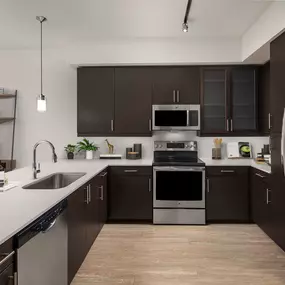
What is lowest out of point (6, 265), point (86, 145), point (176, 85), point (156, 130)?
point (6, 265)

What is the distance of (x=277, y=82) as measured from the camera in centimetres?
333

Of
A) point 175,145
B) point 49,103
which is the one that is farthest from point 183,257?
point 49,103

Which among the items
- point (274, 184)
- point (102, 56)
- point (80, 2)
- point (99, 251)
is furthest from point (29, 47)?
point (274, 184)

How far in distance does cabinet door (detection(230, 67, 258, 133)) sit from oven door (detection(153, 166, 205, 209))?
3.11 feet

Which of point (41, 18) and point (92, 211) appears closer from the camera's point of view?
point (92, 211)

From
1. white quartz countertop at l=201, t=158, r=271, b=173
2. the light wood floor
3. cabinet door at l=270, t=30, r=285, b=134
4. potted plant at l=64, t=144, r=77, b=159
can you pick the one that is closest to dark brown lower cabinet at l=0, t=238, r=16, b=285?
the light wood floor

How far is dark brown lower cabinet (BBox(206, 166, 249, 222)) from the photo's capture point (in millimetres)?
4422

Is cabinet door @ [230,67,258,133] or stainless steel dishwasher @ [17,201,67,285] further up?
cabinet door @ [230,67,258,133]

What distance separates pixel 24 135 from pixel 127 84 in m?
1.82

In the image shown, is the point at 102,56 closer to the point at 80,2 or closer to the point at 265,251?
the point at 80,2

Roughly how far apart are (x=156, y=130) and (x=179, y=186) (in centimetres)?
89

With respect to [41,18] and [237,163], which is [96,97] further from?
[237,163]

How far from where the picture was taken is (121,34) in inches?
170

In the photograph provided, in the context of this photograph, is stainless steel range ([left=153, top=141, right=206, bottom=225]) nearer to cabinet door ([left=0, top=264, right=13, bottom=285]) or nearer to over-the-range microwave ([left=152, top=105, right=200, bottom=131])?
over-the-range microwave ([left=152, top=105, right=200, bottom=131])
